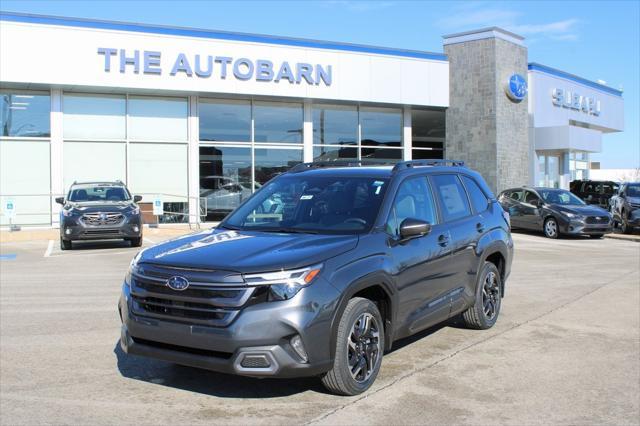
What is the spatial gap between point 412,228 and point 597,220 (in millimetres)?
15331

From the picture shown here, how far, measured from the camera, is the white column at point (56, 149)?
2050cm

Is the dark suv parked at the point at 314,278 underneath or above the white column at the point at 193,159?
underneath

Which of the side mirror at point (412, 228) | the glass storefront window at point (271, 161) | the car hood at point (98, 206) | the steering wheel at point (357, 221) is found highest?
the glass storefront window at point (271, 161)

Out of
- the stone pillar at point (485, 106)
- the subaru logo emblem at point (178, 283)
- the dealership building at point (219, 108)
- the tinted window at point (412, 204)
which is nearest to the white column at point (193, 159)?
the dealership building at point (219, 108)

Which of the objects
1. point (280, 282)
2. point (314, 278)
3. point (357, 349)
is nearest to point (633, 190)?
point (357, 349)

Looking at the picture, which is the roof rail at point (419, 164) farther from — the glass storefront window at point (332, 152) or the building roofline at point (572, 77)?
the building roofline at point (572, 77)

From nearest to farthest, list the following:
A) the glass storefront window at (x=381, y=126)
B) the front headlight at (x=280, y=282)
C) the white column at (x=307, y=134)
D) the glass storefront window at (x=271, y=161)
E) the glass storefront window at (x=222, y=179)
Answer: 1. the front headlight at (x=280, y=282)
2. the glass storefront window at (x=222, y=179)
3. the glass storefront window at (x=271, y=161)
4. the white column at (x=307, y=134)
5. the glass storefront window at (x=381, y=126)

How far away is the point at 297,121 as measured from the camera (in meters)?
24.1

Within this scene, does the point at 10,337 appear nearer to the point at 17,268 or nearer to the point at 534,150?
the point at 17,268

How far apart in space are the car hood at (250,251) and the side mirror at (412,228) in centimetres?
46

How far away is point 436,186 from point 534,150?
25.0m

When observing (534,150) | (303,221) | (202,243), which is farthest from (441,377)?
(534,150)

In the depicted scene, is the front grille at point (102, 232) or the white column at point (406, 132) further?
the white column at point (406, 132)

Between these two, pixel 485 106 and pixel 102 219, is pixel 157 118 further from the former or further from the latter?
pixel 485 106
